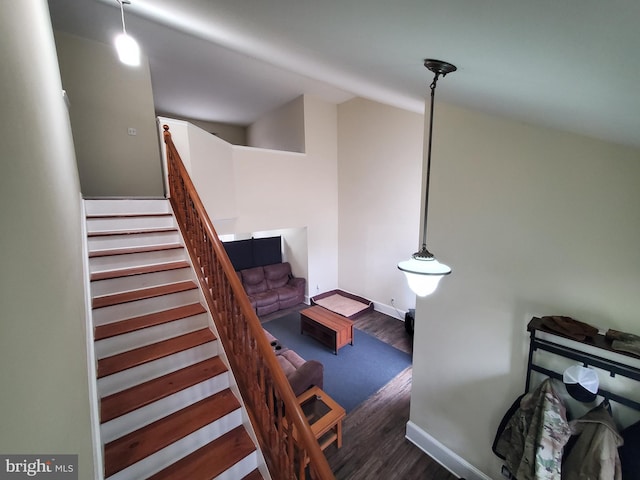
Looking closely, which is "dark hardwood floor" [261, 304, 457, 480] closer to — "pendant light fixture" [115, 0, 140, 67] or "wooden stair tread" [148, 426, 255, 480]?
"wooden stair tread" [148, 426, 255, 480]

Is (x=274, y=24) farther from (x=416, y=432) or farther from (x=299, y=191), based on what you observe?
(x=299, y=191)

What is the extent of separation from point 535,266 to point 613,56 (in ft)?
5.99

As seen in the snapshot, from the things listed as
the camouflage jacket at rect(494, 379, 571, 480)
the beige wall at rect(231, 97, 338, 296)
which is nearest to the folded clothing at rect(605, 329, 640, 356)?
the camouflage jacket at rect(494, 379, 571, 480)

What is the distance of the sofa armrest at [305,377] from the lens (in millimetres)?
2879

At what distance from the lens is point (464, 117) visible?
7.40 feet

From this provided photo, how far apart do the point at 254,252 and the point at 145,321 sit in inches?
180

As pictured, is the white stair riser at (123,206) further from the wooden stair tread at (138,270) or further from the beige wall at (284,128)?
the beige wall at (284,128)

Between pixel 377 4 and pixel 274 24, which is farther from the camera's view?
pixel 274 24

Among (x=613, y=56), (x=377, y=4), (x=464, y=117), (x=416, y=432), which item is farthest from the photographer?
(x=416, y=432)

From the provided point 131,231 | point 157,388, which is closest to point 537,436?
point 157,388

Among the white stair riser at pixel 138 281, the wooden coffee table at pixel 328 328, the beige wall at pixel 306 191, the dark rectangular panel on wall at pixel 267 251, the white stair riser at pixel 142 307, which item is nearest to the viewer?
the white stair riser at pixel 142 307

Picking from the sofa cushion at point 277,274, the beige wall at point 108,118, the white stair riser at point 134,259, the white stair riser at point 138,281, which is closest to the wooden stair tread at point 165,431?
the white stair riser at point 138,281

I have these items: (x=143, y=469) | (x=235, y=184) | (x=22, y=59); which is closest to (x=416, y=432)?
(x=143, y=469)

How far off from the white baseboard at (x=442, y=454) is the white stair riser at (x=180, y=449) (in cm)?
210
